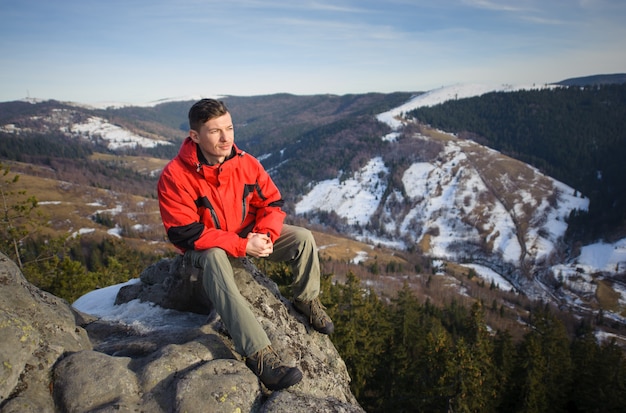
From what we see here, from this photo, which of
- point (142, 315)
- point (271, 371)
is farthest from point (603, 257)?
point (271, 371)

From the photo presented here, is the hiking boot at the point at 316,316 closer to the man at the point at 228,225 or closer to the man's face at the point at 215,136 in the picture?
the man at the point at 228,225

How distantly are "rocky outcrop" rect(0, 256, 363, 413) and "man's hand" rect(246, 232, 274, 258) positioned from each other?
4.96ft

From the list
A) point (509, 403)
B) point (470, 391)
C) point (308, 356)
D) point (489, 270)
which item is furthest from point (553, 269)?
point (308, 356)

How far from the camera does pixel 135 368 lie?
5691 mm

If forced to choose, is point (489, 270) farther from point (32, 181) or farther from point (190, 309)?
point (32, 181)

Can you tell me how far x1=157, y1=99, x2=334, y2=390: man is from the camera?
598 centimetres

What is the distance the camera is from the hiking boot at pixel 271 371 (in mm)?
5762

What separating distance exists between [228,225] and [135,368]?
287 cm

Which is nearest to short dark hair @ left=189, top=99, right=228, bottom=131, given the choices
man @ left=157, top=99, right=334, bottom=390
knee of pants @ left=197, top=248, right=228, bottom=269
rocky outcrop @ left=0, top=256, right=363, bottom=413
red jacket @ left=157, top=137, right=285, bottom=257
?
man @ left=157, top=99, right=334, bottom=390

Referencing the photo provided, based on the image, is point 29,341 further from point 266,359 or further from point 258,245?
point 258,245

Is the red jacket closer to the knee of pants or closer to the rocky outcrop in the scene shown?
the knee of pants

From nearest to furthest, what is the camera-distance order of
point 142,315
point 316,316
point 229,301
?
point 229,301 → point 316,316 → point 142,315

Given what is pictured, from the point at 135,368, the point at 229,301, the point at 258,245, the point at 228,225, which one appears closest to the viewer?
the point at 135,368

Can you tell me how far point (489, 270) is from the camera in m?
175
